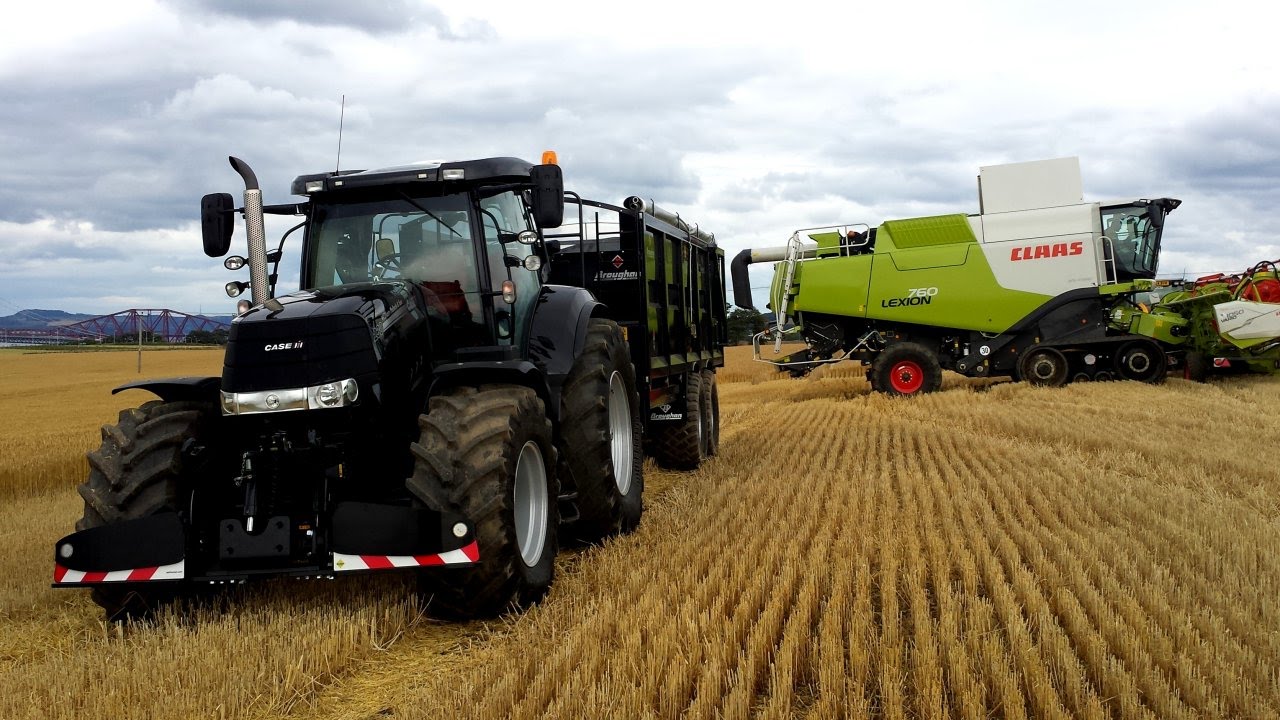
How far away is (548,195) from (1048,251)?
13.6 m

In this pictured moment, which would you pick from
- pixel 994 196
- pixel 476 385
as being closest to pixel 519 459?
pixel 476 385

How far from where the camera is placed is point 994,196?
1697 cm

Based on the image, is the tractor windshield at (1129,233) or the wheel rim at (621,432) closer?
the wheel rim at (621,432)

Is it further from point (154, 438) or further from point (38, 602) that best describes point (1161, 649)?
point (38, 602)

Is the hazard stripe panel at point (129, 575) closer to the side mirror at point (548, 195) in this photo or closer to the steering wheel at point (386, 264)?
the steering wheel at point (386, 264)

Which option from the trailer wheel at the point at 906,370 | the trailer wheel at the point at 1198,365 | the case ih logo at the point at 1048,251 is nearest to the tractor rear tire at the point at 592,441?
the trailer wheel at the point at 906,370

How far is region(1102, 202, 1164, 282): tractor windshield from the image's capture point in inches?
651

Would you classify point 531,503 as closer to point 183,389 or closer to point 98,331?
point 183,389

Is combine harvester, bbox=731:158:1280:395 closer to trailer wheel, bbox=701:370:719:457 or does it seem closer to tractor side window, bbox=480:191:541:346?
trailer wheel, bbox=701:370:719:457

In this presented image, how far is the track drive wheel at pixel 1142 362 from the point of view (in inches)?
631

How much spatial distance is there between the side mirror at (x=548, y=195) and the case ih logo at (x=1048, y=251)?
13.3 m

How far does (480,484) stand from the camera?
14.1 feet

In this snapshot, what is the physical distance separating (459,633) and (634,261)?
4516 millimetres

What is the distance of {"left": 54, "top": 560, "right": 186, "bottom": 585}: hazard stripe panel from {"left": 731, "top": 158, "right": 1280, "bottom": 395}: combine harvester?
14.5 m
